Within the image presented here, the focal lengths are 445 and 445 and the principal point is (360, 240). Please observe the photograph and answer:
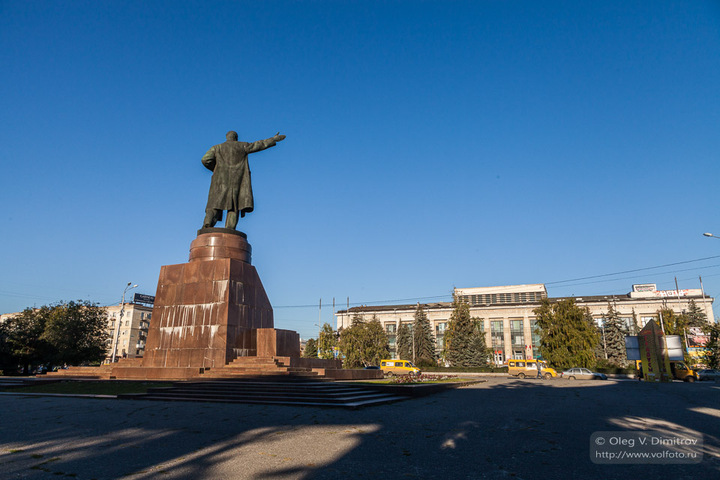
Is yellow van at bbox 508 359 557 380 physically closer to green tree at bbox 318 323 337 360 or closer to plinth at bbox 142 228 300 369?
green tree at bbox 318 323 337 360

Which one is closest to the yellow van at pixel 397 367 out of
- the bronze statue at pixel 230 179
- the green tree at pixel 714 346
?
the bronze statue at pixel 230 179

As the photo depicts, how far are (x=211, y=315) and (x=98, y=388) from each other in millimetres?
4449

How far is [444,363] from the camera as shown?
220 feet

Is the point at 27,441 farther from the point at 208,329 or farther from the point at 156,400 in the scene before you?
the point at 208,329

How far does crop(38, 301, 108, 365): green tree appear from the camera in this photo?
33812 mm

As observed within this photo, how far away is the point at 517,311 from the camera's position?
2916 inches

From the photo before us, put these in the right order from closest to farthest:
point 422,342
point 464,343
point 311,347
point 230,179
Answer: point 230,179, point 464,343, point 311,347, point 422,342

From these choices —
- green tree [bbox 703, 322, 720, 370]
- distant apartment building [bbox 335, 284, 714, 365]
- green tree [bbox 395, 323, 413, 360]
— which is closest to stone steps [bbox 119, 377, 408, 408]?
green tree [bbox 703, 322, 720, 370]

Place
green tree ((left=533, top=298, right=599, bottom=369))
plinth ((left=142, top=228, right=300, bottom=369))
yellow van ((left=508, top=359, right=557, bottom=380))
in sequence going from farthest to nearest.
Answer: green tree ((left=533, top=298, right=599, bottom=369)), yellow van ((left=508, top=359, right=557, bottom=380)), plinth ((left=142, top=228, right=300, bottom=369))

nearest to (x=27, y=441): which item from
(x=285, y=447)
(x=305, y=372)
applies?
(x=285, y=447)

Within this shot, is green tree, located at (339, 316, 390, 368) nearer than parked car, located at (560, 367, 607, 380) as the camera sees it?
No

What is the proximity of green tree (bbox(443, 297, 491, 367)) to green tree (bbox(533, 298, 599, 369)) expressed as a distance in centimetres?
1275

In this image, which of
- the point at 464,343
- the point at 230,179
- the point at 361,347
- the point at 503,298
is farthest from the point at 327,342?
the point at 503,298

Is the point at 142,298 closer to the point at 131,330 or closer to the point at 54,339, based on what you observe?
the point at 131,330
